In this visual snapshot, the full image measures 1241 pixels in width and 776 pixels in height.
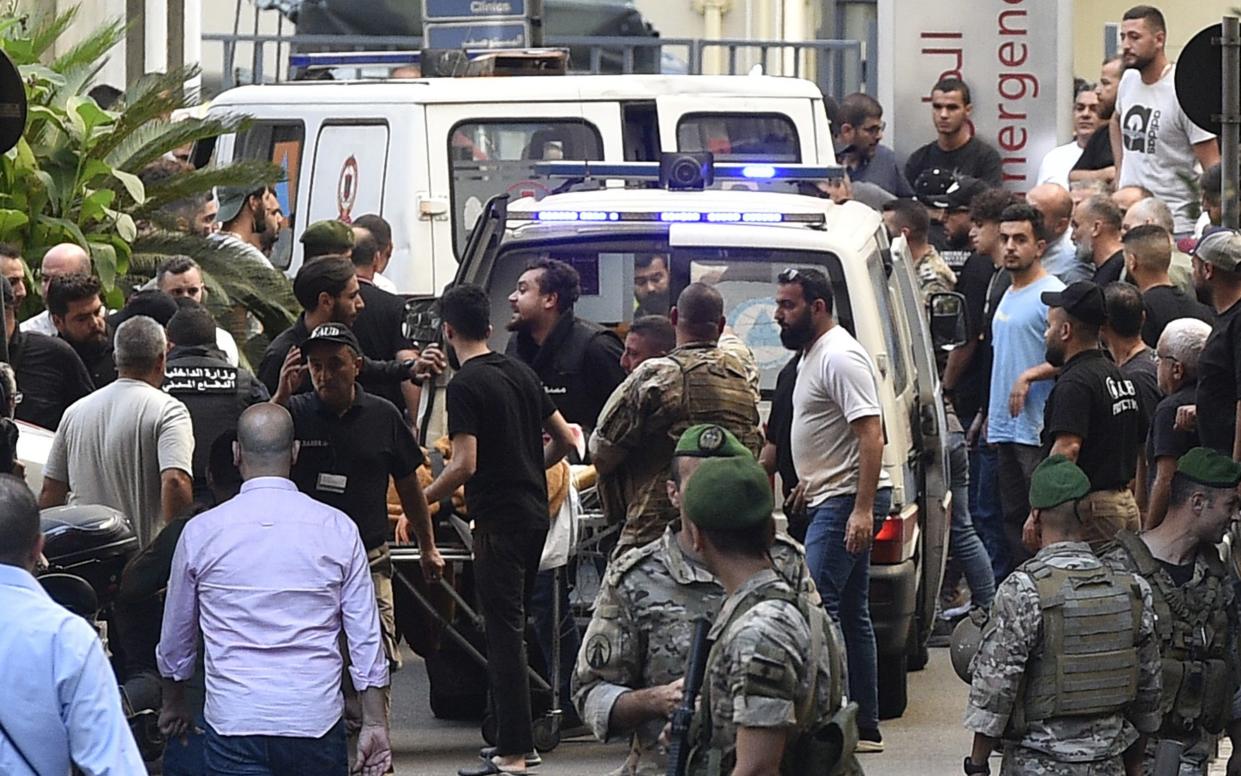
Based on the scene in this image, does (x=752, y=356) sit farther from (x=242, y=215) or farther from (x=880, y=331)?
(x=242, y=215)

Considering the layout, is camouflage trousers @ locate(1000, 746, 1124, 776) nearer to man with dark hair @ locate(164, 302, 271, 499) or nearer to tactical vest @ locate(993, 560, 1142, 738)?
tactical vest @ locate(993, 560, 1142, 738)

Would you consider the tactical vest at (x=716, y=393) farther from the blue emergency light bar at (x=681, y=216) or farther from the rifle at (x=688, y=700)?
the rifle at (x=688, y=700)

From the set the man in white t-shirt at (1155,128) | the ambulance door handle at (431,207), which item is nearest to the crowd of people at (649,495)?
the man in white t-shirt at (1155,128)

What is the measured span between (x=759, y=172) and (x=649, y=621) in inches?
205

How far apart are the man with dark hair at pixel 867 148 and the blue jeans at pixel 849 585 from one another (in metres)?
6.17

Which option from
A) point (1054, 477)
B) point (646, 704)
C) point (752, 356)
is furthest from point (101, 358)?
point (646, 704)

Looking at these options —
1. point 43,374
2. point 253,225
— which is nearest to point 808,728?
point 43,374

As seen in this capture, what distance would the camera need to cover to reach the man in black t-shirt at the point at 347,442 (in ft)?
27.5

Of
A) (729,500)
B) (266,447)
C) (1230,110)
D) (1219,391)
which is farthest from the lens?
(1230,110)

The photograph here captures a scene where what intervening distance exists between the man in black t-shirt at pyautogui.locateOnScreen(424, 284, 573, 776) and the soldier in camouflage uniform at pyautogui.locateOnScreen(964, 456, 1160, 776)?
2.63 m

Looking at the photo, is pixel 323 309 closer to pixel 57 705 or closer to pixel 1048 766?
pixel 1048 766

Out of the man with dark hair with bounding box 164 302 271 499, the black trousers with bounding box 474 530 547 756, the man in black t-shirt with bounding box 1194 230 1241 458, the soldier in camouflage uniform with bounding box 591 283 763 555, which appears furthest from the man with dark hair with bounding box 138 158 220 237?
the man in black t-shirt with bounding box 1194 230 1241 458

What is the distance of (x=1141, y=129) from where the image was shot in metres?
14.3

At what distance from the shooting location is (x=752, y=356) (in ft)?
31.7
